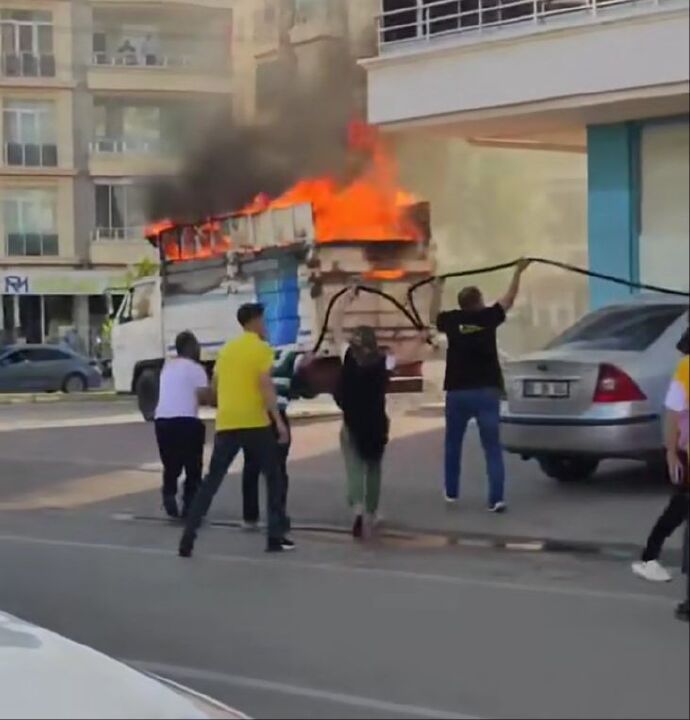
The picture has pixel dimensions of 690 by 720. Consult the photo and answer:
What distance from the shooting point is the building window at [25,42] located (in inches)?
518

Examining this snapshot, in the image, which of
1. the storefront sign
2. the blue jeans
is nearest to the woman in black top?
the blue jeans

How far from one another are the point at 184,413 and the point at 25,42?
4.27 meters

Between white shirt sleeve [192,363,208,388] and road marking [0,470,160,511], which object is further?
road marking [0,470,160,511]

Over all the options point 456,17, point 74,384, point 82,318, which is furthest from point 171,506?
point 82,318

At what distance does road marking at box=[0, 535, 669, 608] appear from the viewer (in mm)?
7641

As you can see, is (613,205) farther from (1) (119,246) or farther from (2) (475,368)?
(1) (119,246)

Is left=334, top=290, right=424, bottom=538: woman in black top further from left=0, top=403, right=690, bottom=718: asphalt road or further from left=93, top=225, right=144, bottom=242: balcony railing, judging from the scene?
left=93, top=225, right=144, bottom=242: balcony railing

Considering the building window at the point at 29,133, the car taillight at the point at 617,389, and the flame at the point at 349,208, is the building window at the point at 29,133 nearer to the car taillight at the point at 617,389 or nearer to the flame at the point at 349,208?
the flame at the point at 349,208

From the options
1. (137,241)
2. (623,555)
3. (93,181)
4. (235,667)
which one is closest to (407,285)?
(137,241)

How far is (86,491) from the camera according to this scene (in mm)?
13539

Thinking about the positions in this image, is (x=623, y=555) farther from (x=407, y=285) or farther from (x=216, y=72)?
(x=407, y=285)

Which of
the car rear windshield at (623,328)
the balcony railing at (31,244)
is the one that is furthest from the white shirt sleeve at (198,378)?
the balcony railing at (31,244)

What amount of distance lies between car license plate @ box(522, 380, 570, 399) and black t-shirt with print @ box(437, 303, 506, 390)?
0.53m

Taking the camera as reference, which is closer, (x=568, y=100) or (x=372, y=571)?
(x=372, y=571)
